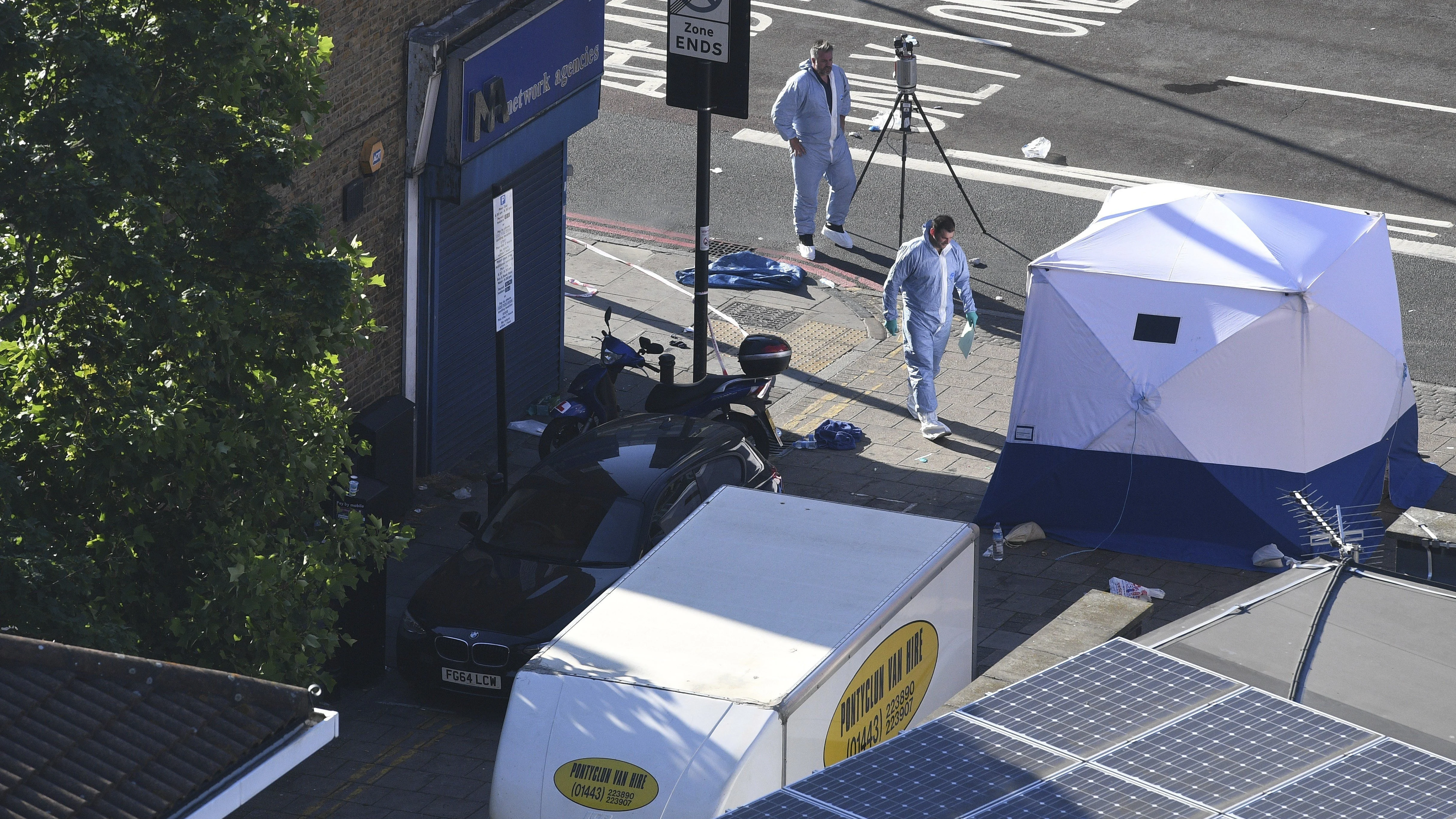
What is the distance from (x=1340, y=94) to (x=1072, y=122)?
351cm

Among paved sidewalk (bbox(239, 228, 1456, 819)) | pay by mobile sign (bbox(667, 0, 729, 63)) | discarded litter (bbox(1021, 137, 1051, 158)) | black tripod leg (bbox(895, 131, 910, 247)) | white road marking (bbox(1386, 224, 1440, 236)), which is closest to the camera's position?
paved sidewalk (bbox(239, 228, 1456, 819))

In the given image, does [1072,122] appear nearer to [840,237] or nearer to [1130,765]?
[840,237]

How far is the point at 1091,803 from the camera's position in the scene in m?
5.57

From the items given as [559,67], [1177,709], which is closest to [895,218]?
[559,67]

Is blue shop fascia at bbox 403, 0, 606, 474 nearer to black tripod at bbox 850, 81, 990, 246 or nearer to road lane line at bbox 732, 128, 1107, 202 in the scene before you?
black tripod at bbox 850, 81, 990, 246

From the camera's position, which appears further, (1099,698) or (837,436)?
(837,436)

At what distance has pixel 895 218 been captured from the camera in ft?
64.4

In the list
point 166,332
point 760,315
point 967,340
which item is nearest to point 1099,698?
point 166,332

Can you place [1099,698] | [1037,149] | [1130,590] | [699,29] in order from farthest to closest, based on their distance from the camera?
[1037,149], [699,29], [1130,590], [1099,698]

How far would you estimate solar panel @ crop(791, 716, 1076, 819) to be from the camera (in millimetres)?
5637

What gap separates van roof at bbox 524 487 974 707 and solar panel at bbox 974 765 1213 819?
263 centimetres

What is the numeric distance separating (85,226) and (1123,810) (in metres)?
4.80

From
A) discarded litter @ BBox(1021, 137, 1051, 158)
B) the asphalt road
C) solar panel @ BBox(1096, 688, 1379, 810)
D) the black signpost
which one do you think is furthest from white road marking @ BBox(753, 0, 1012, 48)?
solar panel @ BBox(1096, 688, 1379, 810)

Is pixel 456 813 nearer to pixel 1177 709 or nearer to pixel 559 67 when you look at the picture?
pixel 1177 709
